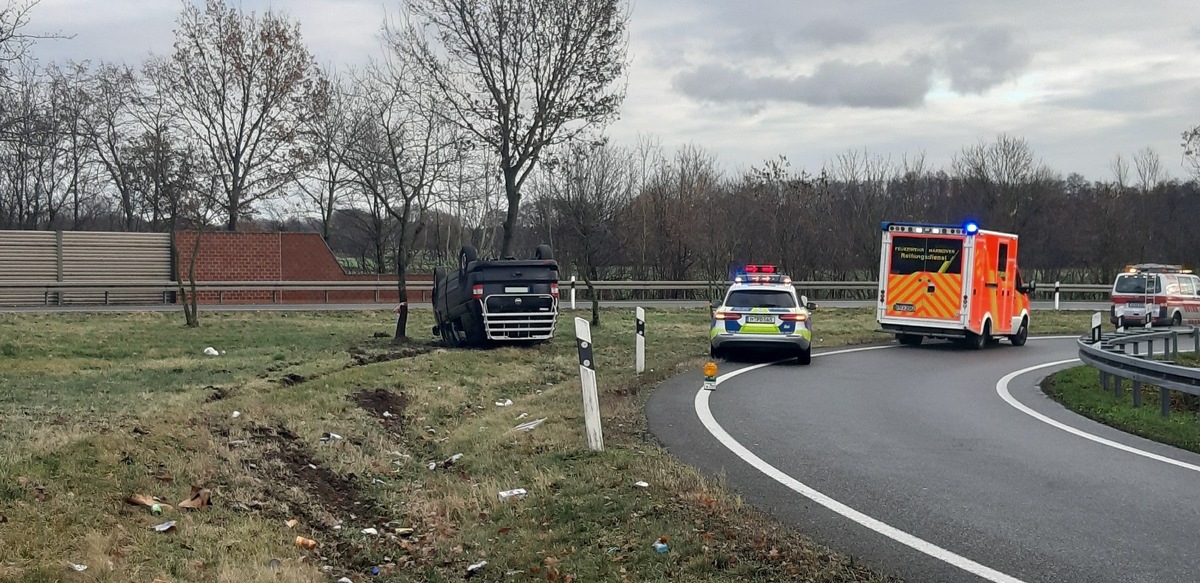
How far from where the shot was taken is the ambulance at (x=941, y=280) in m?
23.0

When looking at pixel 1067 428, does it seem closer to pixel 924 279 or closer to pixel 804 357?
pixel 804 357

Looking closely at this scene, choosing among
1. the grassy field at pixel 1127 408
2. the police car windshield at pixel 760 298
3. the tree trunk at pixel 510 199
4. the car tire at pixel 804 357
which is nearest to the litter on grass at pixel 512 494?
the grassy field at pixel 1127 408

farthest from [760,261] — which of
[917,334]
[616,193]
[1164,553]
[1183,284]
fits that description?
[1164,553]

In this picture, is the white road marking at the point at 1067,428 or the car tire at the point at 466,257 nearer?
the white road marking at the point at 1067,428

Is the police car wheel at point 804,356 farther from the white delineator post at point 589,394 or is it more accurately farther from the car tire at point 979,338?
the white delineator post at point 589,394

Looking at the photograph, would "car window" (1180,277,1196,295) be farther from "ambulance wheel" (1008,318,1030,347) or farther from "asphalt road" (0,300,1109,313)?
"asphalt road" (0,300,1109,313)

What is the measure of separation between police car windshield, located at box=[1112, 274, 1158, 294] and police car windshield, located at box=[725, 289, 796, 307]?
55.9 ft

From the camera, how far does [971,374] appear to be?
18609 millimetres

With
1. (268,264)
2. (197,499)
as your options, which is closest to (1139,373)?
(197,499)

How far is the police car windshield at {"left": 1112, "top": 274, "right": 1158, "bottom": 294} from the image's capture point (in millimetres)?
30984

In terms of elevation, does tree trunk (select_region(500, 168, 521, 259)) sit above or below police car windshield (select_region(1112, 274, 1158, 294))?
above

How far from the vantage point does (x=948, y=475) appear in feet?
28.6

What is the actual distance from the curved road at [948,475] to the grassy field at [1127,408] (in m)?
0.33

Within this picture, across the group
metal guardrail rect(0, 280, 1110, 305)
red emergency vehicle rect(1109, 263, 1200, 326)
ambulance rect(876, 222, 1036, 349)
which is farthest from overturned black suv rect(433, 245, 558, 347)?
→ red emergency vehicle rect(1109, 263, 1200, 326)
